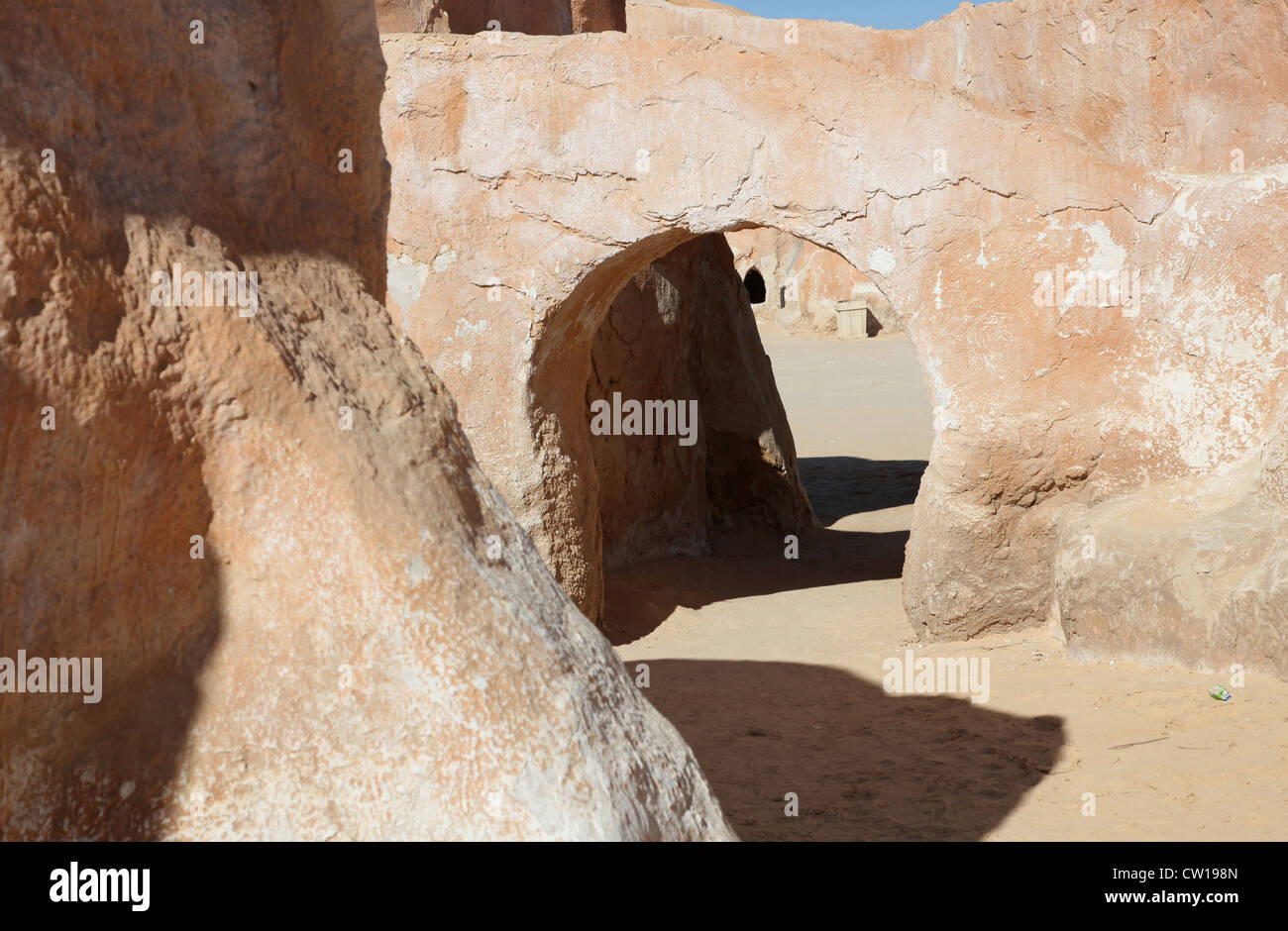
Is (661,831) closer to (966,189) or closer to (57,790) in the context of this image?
(57,790)

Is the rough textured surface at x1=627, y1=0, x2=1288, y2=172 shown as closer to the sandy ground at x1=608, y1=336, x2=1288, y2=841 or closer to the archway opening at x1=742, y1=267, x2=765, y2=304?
the sandy ground at x1=608, y1=336, x2=1288, y2=841

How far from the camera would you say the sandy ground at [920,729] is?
3.93m

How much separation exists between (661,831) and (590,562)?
482 cm

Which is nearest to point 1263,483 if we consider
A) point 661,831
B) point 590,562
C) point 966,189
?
point 966,189

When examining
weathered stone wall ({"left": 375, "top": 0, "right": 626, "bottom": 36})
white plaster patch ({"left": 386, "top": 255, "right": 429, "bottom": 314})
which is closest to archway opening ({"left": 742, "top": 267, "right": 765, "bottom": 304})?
weathered stone wall ({"left": 375, "top": 0, "right": 626, "bottom": 36})

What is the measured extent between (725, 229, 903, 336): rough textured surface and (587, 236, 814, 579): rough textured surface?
12.3 meters

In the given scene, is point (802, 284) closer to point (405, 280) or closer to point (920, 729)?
point (405, 280)

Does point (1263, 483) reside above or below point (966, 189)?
below

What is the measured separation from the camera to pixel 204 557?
2.08 meters

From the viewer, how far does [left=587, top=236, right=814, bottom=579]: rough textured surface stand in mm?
→ 8422

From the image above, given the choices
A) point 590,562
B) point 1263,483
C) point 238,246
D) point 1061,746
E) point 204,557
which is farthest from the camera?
point 590,562

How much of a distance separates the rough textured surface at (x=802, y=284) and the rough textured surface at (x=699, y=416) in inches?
485

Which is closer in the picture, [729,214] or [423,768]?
[423,768]

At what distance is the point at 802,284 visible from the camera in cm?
2247
